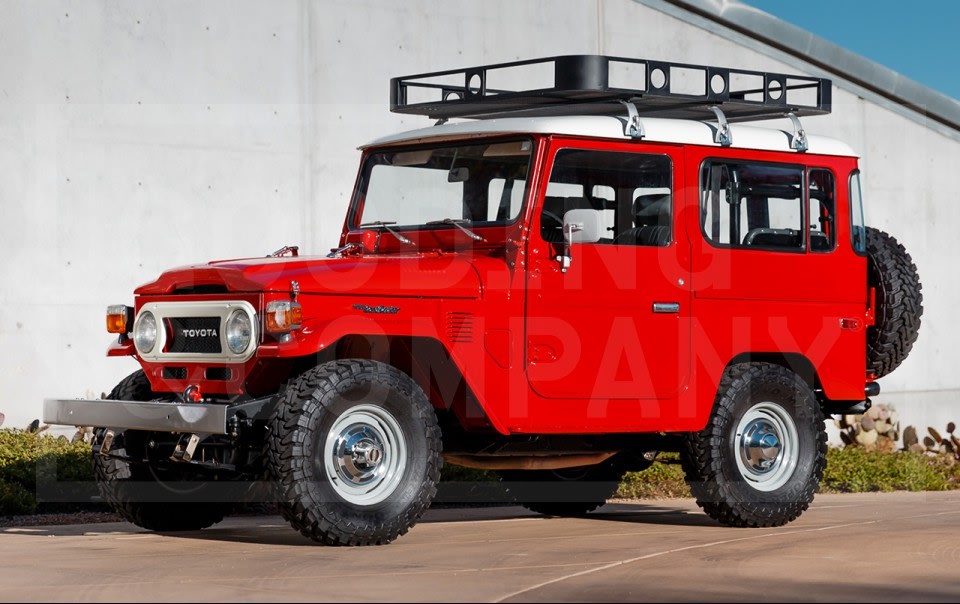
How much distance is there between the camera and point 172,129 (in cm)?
1296

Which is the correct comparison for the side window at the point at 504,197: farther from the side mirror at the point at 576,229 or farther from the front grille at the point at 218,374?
the front grille at the point at 218,374

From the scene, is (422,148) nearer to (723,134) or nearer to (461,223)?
(461,223)

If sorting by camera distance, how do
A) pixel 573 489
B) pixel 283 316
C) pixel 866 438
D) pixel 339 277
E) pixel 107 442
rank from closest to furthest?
pixel 283 316 < pixel 339 277 < pixel 107 442 < pixel 573 489 < pixel 866 438

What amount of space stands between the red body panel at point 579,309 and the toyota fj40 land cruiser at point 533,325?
0.01 metres

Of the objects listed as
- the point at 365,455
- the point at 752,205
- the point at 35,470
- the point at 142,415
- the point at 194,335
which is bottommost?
the point at 35,470

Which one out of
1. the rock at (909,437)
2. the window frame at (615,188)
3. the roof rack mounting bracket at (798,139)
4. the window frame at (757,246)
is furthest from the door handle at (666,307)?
the rock at (909,437)

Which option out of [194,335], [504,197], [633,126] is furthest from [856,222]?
[194,335]

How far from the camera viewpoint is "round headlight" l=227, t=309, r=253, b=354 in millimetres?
7844

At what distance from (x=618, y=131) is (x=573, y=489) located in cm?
281

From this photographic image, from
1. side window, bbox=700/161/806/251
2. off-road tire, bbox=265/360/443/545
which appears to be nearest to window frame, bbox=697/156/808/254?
side window, bbox=700/161/806/251

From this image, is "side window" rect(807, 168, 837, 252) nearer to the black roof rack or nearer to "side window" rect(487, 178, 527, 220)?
the black roof rack

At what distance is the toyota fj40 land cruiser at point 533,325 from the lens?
7781 millimetres

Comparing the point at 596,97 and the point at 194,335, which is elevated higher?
the point at 596,97

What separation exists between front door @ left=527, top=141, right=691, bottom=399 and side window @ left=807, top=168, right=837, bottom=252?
42.5 inches
